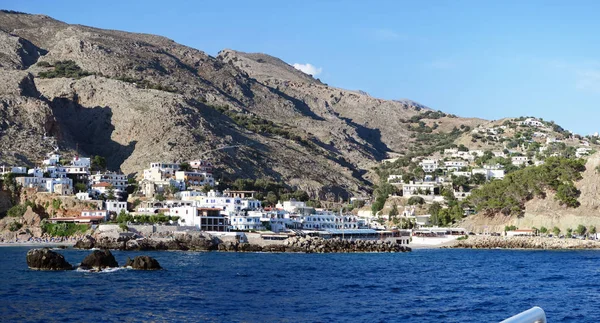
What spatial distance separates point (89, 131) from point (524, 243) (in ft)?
247

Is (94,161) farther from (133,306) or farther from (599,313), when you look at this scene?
(599,313)

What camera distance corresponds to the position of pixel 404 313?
1324 inches

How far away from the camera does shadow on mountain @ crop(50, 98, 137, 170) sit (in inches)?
4754

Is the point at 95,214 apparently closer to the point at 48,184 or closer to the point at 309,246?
the point at 48,184

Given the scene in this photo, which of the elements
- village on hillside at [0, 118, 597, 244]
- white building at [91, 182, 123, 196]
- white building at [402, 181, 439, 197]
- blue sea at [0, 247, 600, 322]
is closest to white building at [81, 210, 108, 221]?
village on hillside at [0, 118, 597, 244]

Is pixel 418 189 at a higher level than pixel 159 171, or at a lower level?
lower

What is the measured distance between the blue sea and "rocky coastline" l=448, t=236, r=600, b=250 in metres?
22.7

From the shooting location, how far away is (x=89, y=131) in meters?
129

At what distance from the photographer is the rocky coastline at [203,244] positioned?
7606 cm

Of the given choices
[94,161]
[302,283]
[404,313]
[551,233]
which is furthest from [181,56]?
[404,313]

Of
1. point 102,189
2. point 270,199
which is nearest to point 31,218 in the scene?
point 102,189

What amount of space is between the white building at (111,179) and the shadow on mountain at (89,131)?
15025mm

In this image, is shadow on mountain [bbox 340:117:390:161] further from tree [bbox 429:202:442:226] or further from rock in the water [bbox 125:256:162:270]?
rock in the water [bbox 125:256:162:270]

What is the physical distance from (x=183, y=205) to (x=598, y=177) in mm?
50832
